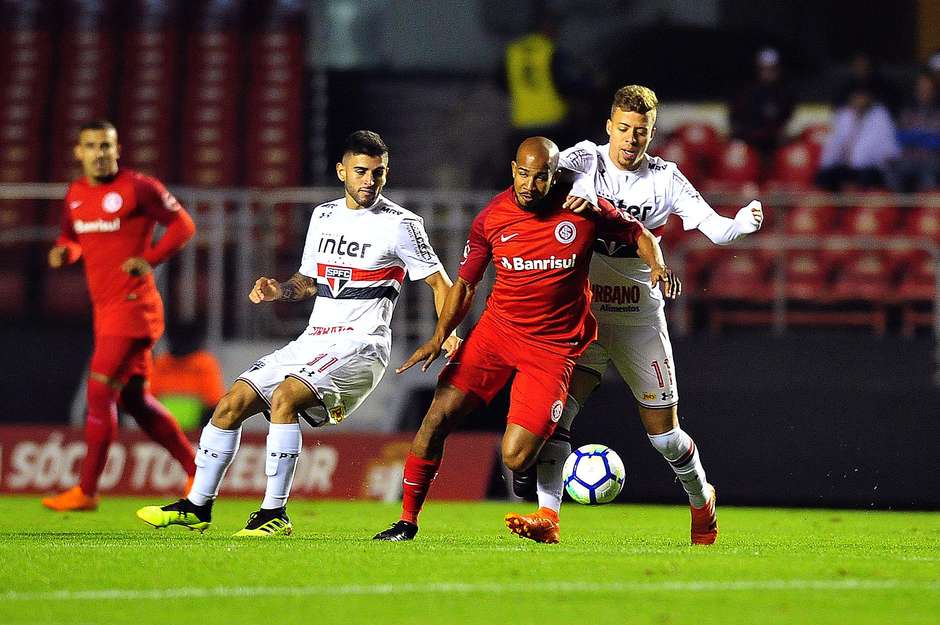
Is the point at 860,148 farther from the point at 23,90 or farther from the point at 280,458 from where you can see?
the point at 23,90

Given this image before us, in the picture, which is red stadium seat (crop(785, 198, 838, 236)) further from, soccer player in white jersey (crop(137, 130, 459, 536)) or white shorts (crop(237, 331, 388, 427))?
white shorts (crop(237, 331, 388, 427))

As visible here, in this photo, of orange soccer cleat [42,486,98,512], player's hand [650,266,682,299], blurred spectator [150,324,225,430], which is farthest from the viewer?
blurred spectator [150,324,225,430]

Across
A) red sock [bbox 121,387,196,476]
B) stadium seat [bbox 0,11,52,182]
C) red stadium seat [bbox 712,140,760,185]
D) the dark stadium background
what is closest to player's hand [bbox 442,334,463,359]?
red sock [bbox 121,387,196,476]

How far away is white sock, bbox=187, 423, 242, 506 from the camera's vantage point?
8523 mm

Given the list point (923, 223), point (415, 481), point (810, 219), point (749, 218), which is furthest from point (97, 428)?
point (923, 223)

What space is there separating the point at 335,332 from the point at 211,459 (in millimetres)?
913

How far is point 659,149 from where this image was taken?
1681 centimetres

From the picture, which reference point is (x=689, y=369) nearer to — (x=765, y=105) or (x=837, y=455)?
(x=837, y=455)

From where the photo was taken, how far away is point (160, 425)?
1072 centimetres

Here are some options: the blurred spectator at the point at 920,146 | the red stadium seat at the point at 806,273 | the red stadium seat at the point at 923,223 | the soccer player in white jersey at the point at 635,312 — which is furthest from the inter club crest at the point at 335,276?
the blurred spectator at the point at 920,146

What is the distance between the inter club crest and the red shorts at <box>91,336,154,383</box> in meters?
2.64

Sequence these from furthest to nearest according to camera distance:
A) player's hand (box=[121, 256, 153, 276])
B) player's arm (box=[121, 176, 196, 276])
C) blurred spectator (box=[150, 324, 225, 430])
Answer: blurred spectator (box=[150, 324, 225, 430]) → player's arm (box=[121, 176, 196, 276]) → player's hand (box=[121, 256, 153, 276])

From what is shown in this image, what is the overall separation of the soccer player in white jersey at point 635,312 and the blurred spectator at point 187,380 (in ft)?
18.6

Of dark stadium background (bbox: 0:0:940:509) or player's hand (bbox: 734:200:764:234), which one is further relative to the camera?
dark stadium background (bbox: 0:0:940:509)
